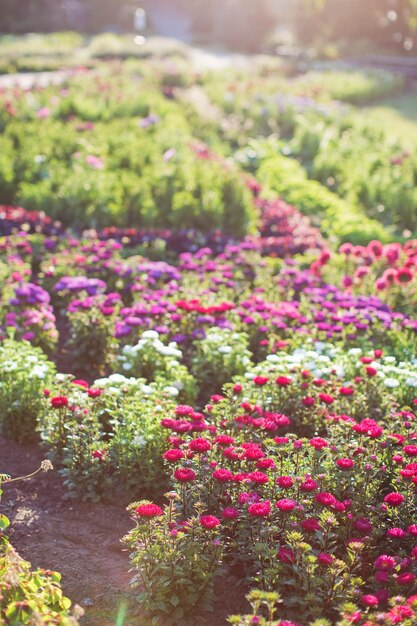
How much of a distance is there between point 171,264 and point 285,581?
4.57 metres

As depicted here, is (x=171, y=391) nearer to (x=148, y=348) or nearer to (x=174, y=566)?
(x=148, y=348)

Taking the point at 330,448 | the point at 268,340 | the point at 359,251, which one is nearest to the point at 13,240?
the point at 268,340

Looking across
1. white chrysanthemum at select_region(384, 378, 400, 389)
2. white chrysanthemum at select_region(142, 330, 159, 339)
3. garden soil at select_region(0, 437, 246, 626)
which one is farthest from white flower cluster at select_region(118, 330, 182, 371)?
white chrysanthemum at select_region(384, 378, 400, 389)

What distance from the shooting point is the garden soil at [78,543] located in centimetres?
347

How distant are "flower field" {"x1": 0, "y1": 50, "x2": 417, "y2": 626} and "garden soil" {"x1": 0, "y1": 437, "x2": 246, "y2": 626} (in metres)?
A: 0.06

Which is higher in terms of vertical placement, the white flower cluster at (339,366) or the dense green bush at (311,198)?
the dense green bush at (311,198)

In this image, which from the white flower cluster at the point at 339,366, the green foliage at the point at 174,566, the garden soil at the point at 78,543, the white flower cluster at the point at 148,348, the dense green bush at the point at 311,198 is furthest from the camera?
the dense green bush at the point at 311,198

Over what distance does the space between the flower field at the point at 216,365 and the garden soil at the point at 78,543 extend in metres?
0.06

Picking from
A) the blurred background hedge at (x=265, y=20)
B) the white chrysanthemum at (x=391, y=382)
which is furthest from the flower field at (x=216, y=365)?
the blurred background hedge at (x=265, y=20)

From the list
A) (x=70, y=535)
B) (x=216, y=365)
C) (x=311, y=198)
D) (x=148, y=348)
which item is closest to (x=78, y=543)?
(x=70, y=535)

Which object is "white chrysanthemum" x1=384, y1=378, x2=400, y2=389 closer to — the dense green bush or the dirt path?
the dirt path

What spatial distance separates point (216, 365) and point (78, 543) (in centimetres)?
177

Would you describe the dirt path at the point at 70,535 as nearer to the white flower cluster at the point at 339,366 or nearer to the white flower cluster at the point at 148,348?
the white flower cluster at the point at 148,348

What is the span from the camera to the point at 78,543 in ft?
12.9
